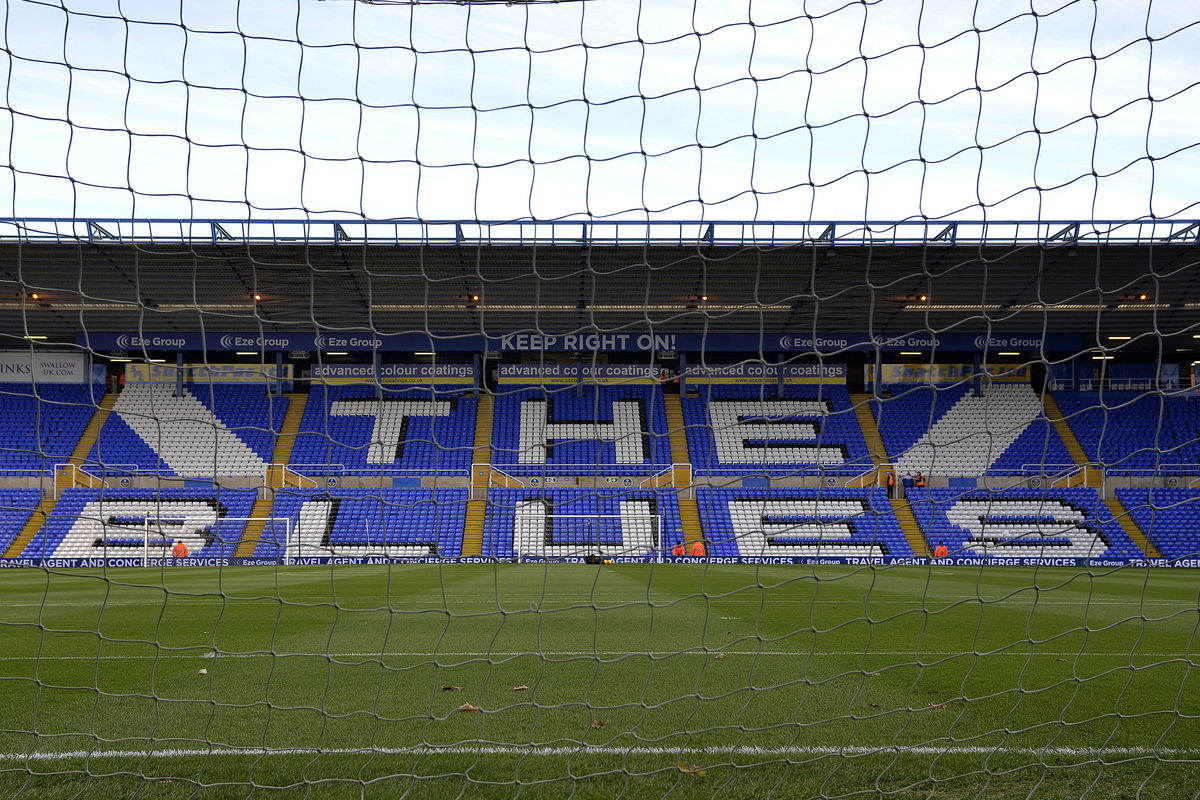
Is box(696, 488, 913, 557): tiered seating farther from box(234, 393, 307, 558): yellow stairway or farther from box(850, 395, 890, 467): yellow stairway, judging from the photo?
box(234, 393, 307, 558): yellow stairway

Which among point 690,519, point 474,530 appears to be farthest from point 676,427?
point 474,530

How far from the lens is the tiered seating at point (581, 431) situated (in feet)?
73.5

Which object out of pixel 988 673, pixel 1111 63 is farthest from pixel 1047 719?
pixel 1111 63

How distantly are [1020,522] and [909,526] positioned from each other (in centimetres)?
259

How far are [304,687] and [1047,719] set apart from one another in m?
3.80

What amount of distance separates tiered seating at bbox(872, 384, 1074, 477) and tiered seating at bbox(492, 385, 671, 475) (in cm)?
Answer: 637

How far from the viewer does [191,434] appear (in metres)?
22.2

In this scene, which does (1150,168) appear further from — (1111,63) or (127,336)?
(127,336)

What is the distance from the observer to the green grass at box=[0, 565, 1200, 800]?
315cm

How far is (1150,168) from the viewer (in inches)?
150

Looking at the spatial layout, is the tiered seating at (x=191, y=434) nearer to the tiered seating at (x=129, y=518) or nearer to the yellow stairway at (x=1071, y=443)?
the tiered seating at (x=129, y=518)

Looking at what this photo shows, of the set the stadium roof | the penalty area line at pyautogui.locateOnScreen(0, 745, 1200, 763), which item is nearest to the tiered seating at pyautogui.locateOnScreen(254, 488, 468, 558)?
the stadium roof

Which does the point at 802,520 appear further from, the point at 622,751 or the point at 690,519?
the point at 622,751

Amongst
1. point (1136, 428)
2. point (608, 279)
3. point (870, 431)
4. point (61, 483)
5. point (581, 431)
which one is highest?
point (608, 279)
